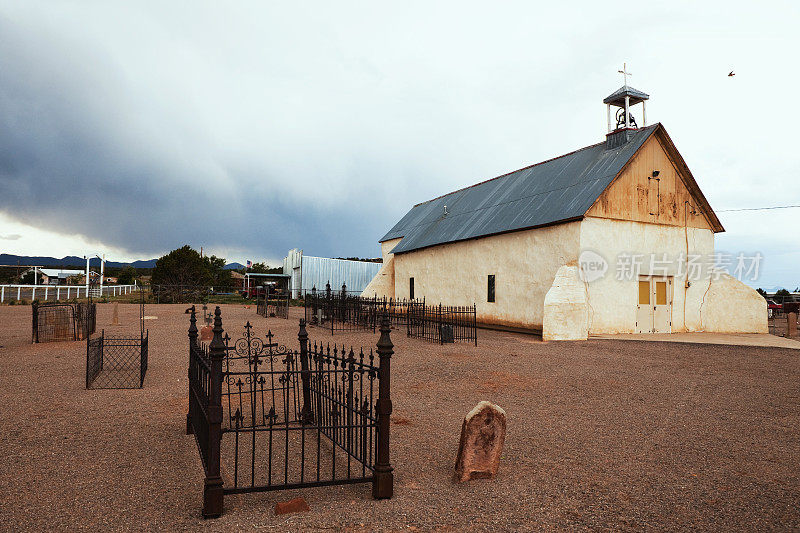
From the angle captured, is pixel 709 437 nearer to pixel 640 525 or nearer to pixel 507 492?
pixel 640 525

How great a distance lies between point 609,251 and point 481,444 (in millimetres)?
15521

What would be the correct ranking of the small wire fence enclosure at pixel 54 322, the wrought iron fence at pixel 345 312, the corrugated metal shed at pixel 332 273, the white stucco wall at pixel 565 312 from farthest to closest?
the corrugated metal shed at pixel 332 273, the wrought iron fence at pixel 345 312, the white stucco wall at pixel 565 312, the small wire fence enclosure at pixel 54 322

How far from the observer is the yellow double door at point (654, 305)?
1934cm

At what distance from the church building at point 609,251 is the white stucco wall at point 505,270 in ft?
0.16

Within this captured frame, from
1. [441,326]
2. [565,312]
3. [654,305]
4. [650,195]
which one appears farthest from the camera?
[654,305]

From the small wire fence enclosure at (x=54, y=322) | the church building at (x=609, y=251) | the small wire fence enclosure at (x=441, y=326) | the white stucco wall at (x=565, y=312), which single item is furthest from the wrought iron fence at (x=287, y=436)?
the church building at (x=609, y=251)

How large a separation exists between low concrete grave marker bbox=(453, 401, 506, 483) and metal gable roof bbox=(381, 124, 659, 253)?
46.3ft

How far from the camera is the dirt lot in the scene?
4156mm

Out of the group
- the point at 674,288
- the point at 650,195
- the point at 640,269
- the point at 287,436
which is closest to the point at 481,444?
the point at 287,436

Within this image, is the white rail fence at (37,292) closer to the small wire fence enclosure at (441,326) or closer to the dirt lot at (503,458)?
the small wire fence enclosure at (441,326)

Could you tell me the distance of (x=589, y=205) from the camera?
695 inches

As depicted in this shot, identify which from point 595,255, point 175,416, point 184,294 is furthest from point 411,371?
point 184,294

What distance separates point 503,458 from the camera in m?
5.66

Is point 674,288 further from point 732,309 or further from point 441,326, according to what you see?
point 441,326
